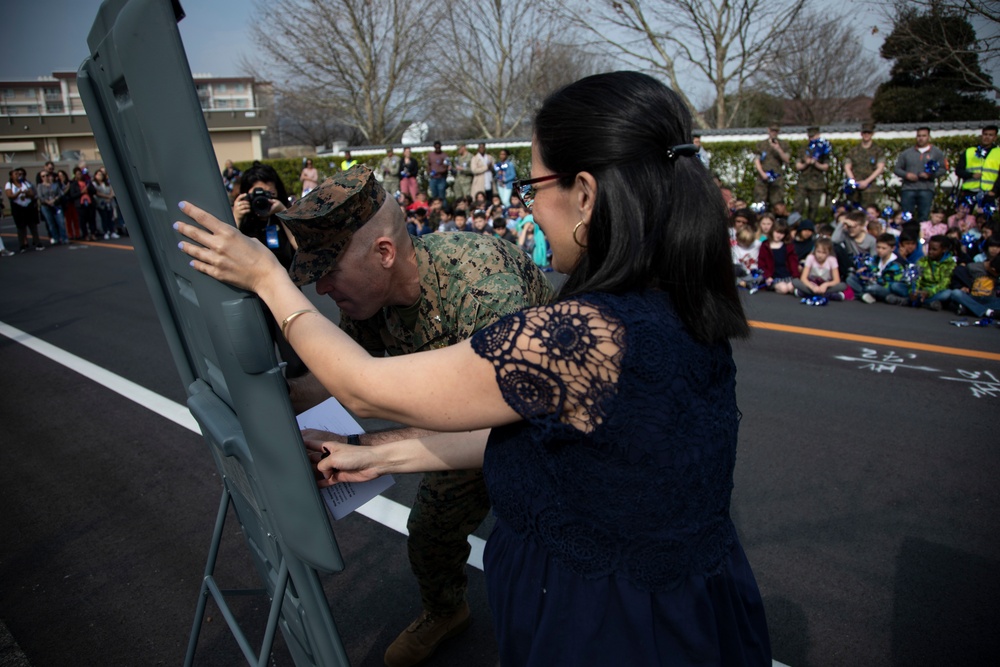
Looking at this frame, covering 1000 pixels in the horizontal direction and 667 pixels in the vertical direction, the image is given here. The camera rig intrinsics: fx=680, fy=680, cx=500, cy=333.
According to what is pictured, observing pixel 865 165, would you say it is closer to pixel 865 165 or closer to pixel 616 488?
pixel 865 165

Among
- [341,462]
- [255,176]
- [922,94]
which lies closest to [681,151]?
[341,462]

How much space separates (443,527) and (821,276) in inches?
306

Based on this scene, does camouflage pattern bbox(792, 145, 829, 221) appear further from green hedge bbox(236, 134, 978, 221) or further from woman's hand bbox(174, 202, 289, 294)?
woman's hand bbox(174, 202, 289, 294)

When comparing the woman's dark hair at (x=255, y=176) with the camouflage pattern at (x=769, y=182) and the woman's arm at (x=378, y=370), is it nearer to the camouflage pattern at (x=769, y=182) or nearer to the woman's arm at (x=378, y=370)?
the woman's arm at (x=378, y=370)

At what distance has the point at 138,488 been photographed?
13.1 feet

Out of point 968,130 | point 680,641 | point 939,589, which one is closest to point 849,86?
point 968,130

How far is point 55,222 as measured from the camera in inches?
664

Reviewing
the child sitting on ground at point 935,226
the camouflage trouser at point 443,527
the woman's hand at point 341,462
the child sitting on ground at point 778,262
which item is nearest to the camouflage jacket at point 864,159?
the child sitting on ground at point 935,226

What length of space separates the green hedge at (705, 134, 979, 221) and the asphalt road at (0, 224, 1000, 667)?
25.4 ft

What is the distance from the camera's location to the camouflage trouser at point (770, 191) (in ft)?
44.4

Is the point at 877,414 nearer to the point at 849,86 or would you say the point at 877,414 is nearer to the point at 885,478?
the point at 885,478

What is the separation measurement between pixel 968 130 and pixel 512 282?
15029mm

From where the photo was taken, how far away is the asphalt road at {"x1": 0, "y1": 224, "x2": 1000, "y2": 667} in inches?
108

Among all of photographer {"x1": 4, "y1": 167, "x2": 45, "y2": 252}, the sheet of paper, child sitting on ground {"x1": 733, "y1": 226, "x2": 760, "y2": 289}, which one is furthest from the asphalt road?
photographer {"x1": 4, "y1": 167, "x2": 45, "y2": 252}
